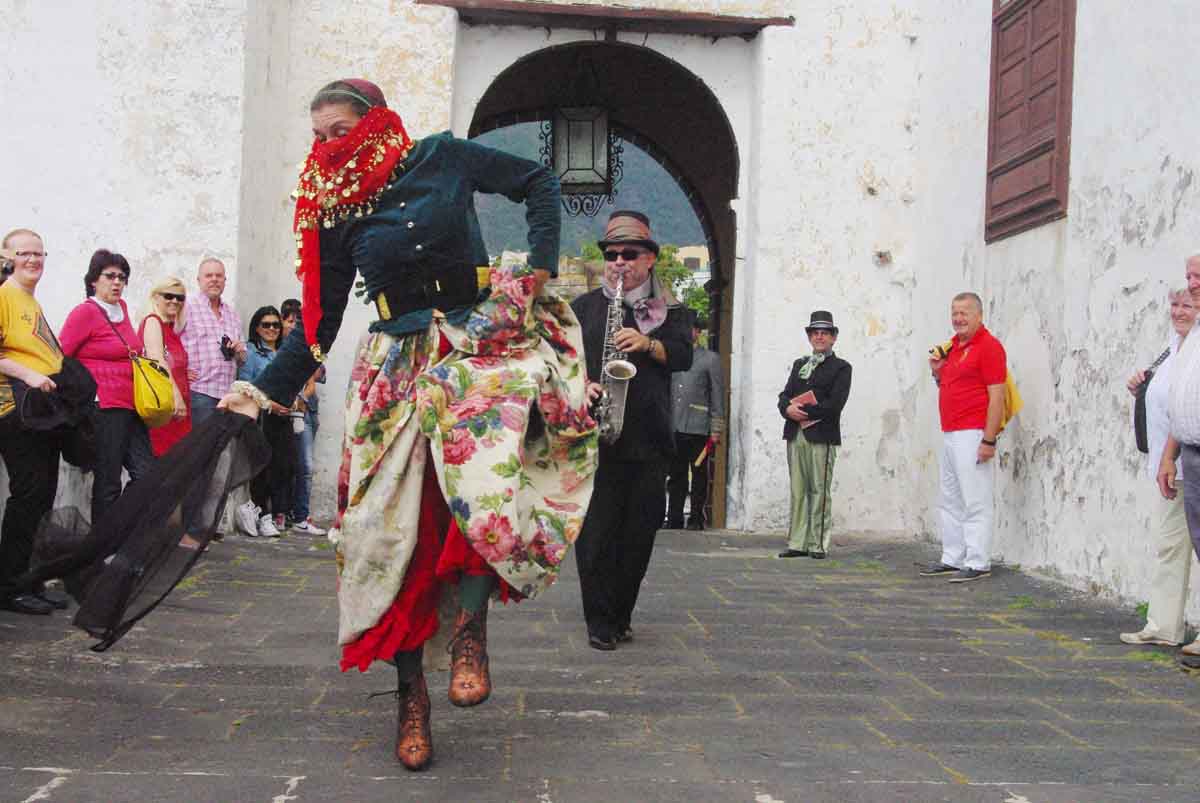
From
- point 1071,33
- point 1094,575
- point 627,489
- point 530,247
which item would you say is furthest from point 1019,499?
point 530,247

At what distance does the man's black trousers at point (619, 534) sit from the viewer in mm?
6145

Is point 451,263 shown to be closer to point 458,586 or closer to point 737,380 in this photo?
point 458,586

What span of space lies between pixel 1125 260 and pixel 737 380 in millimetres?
5080

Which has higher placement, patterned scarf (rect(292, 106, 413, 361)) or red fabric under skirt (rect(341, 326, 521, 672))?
patterned scarf (rect(292, 106, 413, 361))

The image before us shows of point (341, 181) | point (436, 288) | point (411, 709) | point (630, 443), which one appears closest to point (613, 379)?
point (630, 443)

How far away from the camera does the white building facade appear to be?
817 centimetres

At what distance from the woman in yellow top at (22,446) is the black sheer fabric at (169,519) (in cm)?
217

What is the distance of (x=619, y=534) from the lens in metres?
6.28

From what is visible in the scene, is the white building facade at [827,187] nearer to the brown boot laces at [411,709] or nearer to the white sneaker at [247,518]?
the white sneaker at [247,518]

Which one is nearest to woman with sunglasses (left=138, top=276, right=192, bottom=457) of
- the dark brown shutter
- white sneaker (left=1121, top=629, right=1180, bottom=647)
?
white sneaker (left=1121, top=629, right=1180, bottom=647)

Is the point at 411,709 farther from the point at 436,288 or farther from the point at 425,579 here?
the point at 436,288

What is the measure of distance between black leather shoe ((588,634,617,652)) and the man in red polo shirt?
12.4 ft

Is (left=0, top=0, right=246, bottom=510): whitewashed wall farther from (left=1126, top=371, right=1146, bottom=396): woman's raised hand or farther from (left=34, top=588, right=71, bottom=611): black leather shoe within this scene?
(left=1126, top=371, right=1146, bottom=396): woman's raised hand

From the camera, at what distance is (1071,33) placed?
29.6 ft
